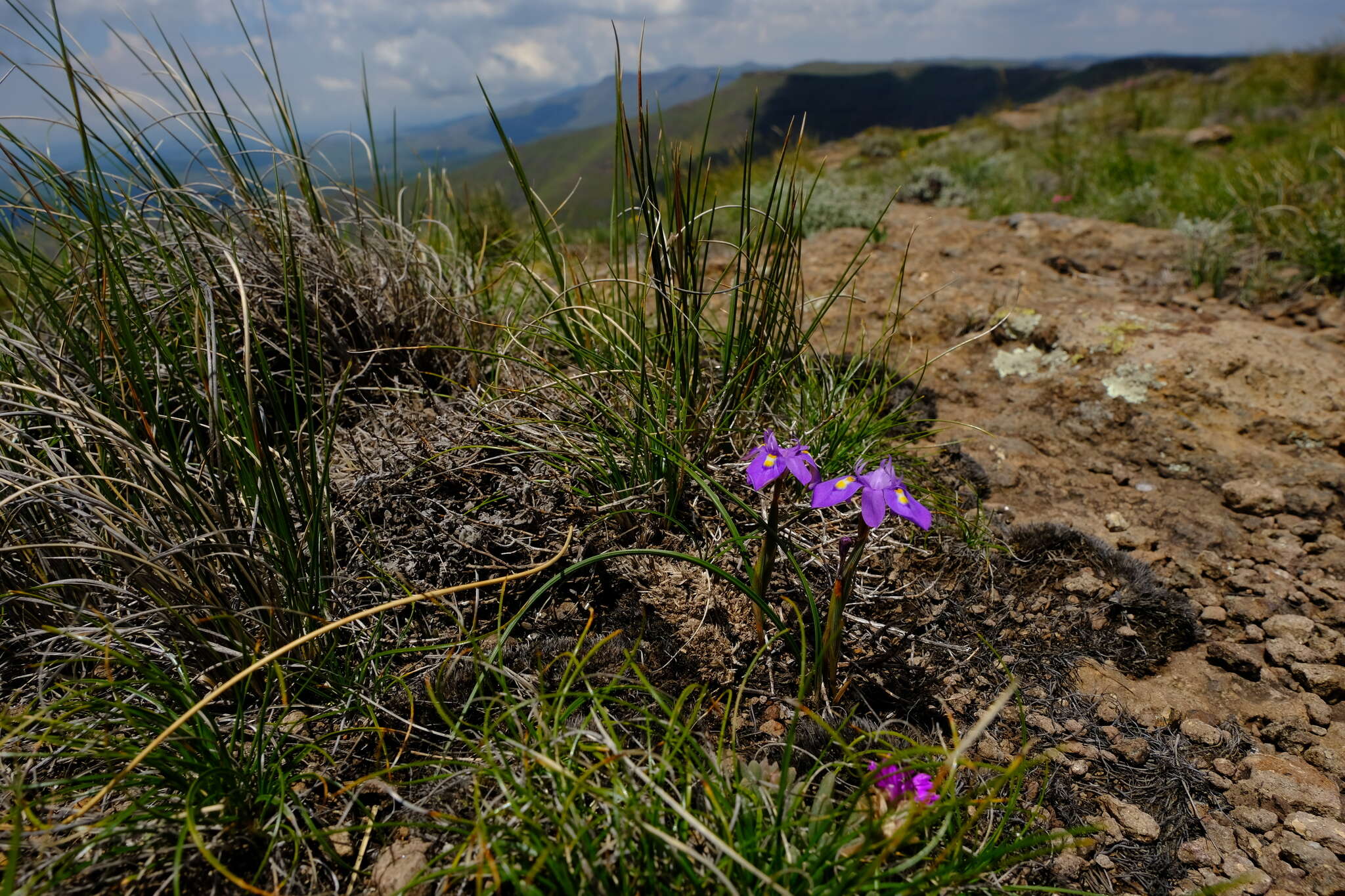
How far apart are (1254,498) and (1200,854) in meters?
1.63

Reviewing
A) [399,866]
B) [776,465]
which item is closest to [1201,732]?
[776,465]

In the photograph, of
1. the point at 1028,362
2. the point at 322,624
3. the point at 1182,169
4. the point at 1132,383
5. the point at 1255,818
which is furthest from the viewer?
the point at 1182,169

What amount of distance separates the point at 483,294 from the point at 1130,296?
11.7 ft

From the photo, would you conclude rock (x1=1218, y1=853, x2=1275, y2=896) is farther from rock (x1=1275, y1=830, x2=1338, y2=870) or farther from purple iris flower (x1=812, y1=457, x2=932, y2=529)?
purple iris flower (x1=812, y1=457, x2=932, y2=529)

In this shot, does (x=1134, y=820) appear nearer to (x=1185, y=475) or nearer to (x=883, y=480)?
(x=883, y=480)

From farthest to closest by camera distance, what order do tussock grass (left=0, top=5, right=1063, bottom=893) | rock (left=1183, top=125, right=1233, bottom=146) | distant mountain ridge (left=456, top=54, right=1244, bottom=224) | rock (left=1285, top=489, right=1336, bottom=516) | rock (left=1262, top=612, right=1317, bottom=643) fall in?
1. distant mountain ridge (left=456, top=54, right=1244, bottom=224)
2. rock (left=1183, top=125, right=1233, bottom=146)
3. rock (left=1285, top=489, right=1336, bottom=516)
4. rock (left=1262, top=612, right=1317, bottom=643)
5. tussock grass (left=0, top=5, right=1063, bottom=893)

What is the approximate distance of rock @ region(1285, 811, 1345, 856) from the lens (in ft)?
4.63

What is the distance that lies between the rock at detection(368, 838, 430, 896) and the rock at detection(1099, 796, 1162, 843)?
1.48 metres

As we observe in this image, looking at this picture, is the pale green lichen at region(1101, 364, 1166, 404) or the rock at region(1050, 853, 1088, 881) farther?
the pale green lichen at region(1101, 364, 1166, 404)

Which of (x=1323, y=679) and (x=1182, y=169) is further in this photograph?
(x=1182, y=169)

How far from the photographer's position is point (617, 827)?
109cm

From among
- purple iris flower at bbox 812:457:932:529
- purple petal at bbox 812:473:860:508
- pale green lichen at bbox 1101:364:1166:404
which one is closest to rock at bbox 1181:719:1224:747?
purple iris flower at bbox 812:457:932:529

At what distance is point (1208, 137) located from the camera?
8.52 metres

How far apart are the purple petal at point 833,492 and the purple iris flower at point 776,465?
5 centimetres
